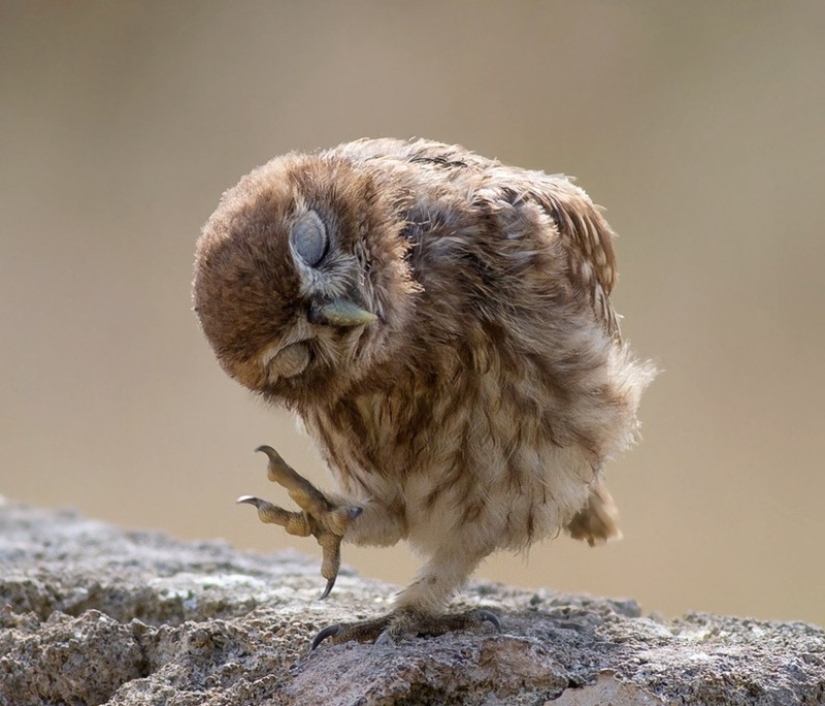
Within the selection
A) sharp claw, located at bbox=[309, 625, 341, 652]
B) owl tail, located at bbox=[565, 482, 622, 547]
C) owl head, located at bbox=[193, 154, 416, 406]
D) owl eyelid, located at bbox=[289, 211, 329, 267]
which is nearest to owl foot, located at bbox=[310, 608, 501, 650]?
sharp claw, located at bbox=[309, 625, 341, 652]

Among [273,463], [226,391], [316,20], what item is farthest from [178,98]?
[273,463]

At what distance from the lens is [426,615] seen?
284 cm

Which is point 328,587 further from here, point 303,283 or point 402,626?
point 303,283

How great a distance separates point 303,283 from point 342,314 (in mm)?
95

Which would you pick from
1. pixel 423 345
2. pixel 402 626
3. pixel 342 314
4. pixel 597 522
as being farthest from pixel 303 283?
pixel 597 522

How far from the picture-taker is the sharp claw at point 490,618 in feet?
9.18

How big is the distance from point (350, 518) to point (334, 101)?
14.9ft

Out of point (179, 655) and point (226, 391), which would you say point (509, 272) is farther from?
point (226, 391)

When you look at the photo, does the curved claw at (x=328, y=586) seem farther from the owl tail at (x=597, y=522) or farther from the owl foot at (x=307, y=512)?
the owl tail at (x=597, y=522)

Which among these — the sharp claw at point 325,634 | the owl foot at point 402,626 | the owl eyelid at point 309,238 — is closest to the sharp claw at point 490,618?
the owl foot at point 402,626

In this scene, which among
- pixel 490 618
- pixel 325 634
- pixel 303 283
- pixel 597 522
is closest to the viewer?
pixel 303 283

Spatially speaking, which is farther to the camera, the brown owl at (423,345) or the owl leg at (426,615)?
the owl leg at (426,615)

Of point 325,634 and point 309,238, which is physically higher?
point 309,238

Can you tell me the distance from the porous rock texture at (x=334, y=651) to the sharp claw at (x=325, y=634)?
0.07ft
